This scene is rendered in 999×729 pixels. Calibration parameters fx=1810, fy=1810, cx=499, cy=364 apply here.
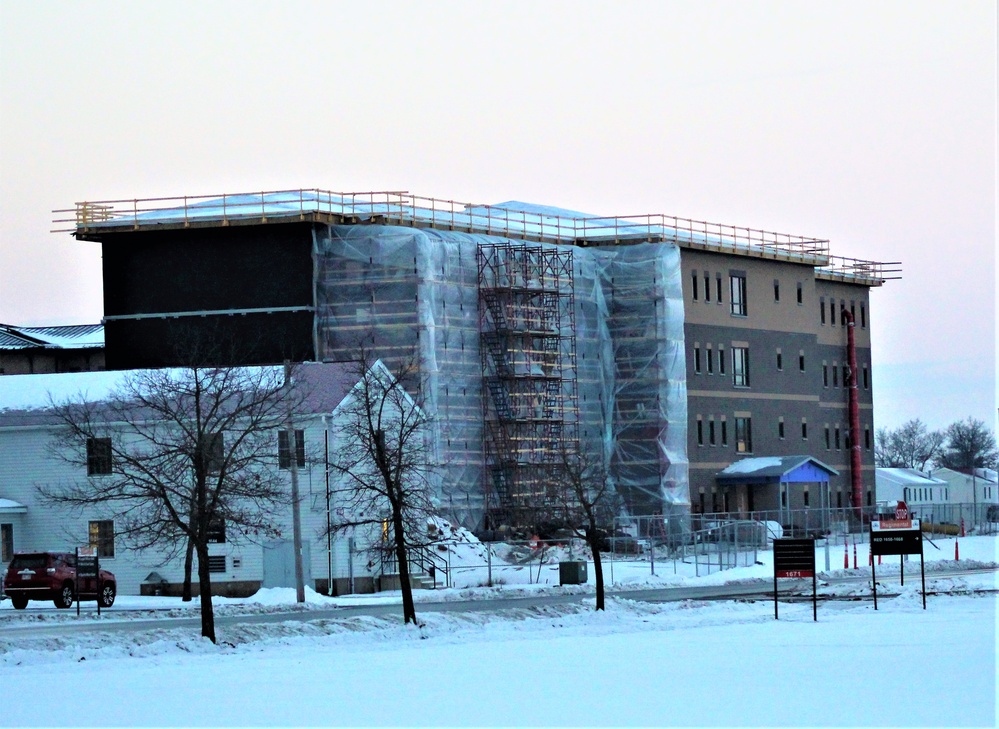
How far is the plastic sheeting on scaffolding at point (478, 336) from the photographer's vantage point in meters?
68.2

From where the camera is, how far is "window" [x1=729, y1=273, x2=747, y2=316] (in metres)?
87.0

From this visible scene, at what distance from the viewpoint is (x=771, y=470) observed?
274ft

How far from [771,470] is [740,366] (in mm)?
6228

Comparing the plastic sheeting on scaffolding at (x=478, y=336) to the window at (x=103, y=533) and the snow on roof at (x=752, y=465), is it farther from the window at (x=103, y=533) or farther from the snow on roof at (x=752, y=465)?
the window at (x=103, y=533)

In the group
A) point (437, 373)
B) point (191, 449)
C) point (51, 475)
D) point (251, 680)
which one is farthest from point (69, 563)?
point (251, 680)

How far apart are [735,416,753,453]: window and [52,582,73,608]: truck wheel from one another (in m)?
43.6

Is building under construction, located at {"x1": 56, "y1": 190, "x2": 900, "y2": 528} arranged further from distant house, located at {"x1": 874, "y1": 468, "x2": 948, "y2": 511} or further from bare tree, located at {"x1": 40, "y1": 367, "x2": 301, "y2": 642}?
distant house, located at {"x1": 874, "y1": 468, "x2": 948, "y2": 511}

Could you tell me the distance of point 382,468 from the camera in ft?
119

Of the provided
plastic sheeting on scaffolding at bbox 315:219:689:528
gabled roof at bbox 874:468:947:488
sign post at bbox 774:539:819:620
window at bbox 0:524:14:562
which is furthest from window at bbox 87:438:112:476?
gabled roof at bbox 874:468:947:488

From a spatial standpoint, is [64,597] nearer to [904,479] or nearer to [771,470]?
[771,470]

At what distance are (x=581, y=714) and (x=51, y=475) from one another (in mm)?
40470

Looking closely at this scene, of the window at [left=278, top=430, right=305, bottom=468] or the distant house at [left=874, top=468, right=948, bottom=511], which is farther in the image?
the distant house at [left=874, top=468, right=948, bottom=511]

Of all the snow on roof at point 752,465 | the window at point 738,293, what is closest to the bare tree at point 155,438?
the snow on roof at point 752,465

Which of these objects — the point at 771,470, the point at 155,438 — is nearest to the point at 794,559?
the point at 155,438
